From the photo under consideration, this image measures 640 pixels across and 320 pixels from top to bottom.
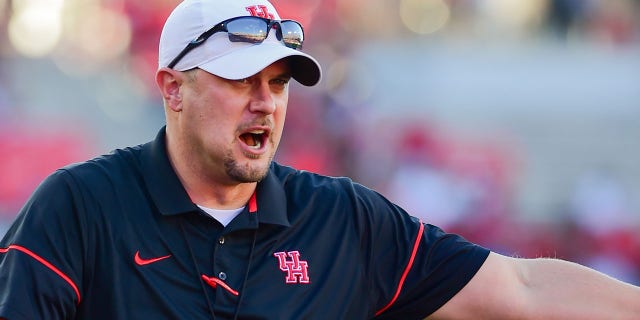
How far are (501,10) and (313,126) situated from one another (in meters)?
4.28

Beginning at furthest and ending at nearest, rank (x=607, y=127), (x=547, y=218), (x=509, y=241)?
(x=607, y=127)
(x=547, y=218)
(x=509, y=241)

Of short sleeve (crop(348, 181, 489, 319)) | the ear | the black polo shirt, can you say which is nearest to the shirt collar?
the black polo shirt

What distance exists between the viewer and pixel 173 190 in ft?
10.1

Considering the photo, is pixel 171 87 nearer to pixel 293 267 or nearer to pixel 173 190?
pixel 173 190

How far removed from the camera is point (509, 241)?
9.78m

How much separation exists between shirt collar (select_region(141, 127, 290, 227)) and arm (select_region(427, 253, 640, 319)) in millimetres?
618

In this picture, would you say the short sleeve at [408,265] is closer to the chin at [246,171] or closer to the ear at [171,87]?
the chin at [246,171]

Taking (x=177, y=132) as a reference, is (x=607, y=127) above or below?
below

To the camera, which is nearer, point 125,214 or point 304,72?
point 125,214

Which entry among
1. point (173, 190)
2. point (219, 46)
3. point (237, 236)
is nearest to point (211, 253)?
point (237, 236)

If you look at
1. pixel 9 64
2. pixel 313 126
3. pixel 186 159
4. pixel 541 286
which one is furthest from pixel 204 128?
pixel 9 64

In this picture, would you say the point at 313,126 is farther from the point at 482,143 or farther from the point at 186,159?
the point at 186,159

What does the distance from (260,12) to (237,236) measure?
69 cm

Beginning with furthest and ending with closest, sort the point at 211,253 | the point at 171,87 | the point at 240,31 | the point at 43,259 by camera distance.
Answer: the point at 171,87 → the point at 240,31 → the point at 211,253 → the point at 43,259
